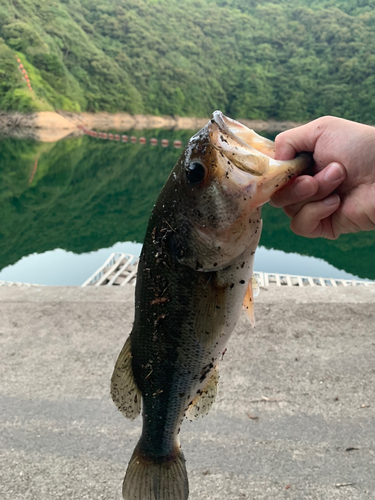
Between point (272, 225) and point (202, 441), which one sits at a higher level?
point (202, 441)

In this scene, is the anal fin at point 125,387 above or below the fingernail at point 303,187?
below

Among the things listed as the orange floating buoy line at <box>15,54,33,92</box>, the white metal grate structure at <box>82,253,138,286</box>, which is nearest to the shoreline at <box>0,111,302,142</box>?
the orange floating buoy line at <box>15,54,33,92</box>

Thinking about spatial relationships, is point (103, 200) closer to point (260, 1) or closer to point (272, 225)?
point (272, 225)

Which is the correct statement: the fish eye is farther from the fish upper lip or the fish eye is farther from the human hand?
the human hand

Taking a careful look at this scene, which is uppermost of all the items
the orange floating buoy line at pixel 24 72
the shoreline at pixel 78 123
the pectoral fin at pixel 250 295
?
the pectoral fin at pixel 250 295

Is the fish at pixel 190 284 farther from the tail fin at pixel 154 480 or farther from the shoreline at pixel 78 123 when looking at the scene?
the shoreline at pixel 78 123

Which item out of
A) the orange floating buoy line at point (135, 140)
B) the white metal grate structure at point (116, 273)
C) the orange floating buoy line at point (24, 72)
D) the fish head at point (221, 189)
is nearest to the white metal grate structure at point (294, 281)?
the white metal grate structure at point (116, 273)

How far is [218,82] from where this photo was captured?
68.6 m

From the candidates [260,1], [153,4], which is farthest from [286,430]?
[260,1]

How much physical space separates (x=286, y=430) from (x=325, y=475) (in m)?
0.49

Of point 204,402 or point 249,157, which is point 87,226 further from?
point 249,157

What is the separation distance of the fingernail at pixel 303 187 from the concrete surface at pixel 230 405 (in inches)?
94.7

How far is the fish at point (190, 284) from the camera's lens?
4.98ft

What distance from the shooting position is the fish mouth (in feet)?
4.88
